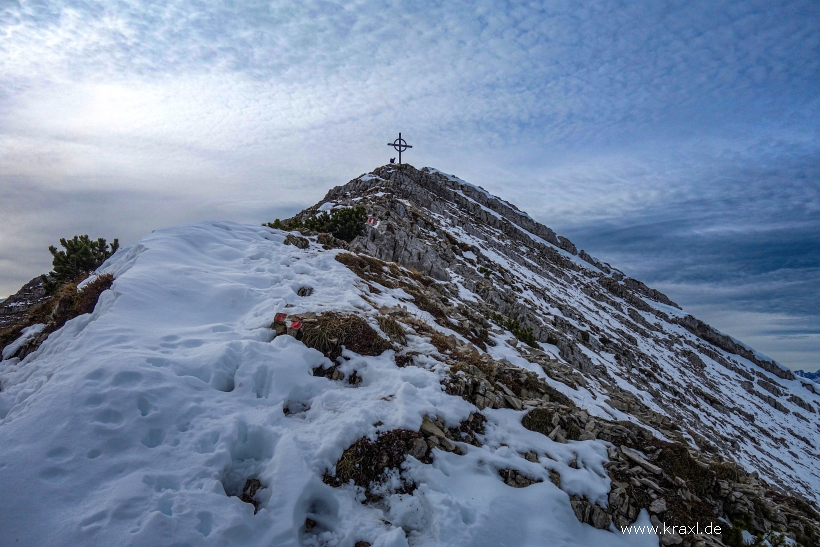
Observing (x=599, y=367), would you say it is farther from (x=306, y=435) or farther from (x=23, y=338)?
(x=23, y=338)

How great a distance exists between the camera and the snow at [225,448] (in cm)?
434

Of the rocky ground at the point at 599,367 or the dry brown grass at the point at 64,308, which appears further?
the dry brown grass at the point at 64,308

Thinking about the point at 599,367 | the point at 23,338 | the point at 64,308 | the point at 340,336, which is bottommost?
the point at 599,367

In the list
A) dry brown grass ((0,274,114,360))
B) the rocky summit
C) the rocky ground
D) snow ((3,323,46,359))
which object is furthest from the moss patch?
snow ((3,323,46,359))

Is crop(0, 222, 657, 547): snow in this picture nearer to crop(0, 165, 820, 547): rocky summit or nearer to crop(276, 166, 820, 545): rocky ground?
crop(0, 165, 820, 547): rocky summit

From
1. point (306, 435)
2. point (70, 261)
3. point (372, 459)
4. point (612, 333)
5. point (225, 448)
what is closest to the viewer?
point (225, 448)

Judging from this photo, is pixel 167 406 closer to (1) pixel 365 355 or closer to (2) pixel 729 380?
(1) pixel 365 355

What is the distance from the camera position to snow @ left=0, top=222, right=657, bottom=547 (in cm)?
434

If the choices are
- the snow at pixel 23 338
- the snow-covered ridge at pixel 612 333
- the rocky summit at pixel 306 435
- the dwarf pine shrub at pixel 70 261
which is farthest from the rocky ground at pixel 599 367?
the dwarf pine shrub at pixel 70 261

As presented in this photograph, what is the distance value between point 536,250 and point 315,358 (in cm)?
5865

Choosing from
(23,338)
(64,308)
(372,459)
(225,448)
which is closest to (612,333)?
(372,459)

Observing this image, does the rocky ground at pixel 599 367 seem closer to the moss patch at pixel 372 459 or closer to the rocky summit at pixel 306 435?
the rocky summit at pixel 306 435

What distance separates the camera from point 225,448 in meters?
5.38

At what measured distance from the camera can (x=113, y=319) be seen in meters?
7.77
